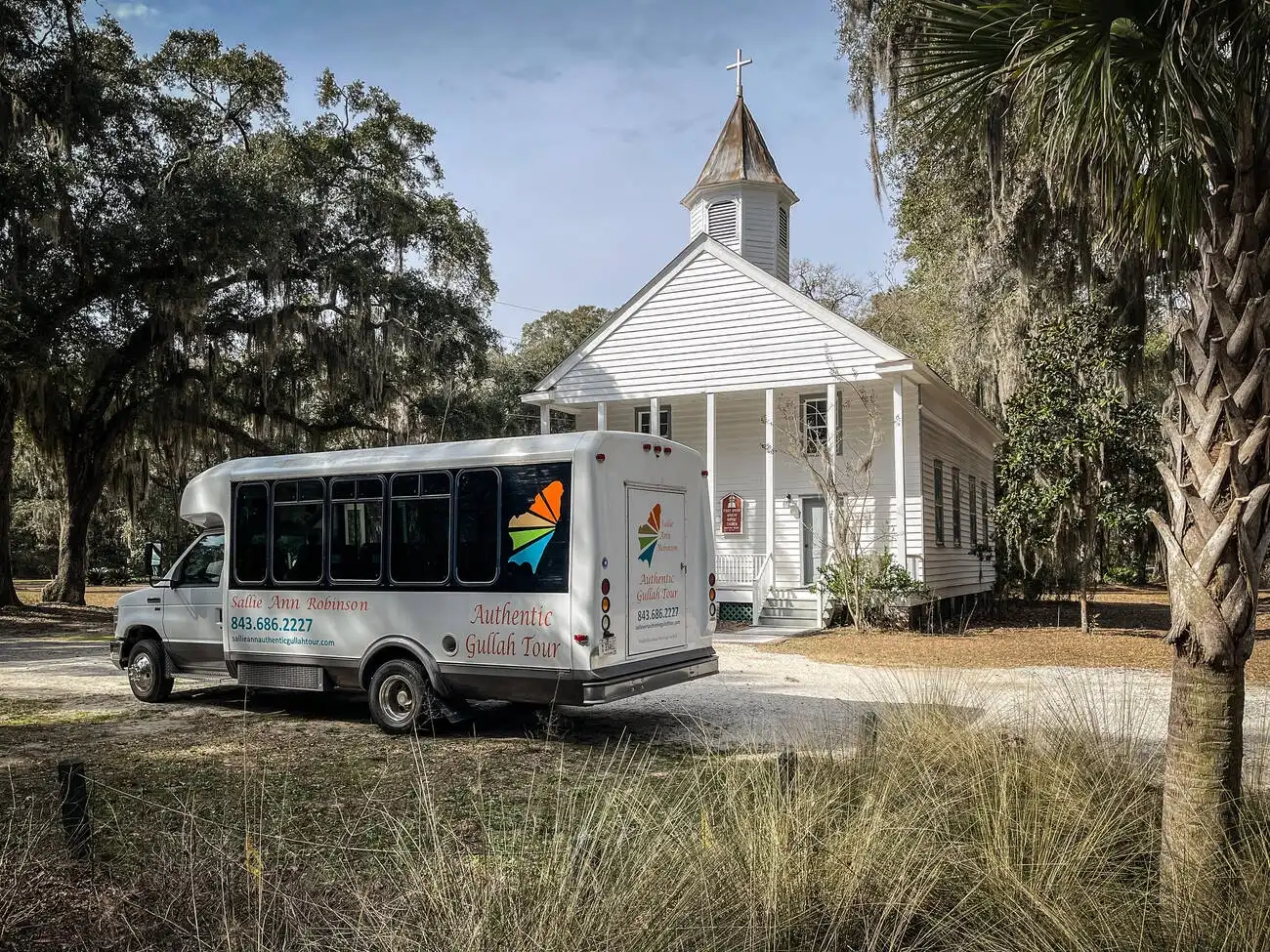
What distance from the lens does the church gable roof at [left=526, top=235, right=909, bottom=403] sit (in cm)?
2002

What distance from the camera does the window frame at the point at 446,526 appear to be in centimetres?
860

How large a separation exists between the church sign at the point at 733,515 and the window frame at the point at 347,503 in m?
13.1

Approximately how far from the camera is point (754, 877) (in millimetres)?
3658

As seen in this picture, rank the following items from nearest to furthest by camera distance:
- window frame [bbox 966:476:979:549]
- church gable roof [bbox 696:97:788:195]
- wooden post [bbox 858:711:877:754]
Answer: wooden post [bbox 858:711:877:754] < church gable roof [bbox 696:97:788:195] < window frame [bbox 966:476:979:549]

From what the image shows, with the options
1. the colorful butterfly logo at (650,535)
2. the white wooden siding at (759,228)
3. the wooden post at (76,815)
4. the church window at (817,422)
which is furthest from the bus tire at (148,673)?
the white wooden siding at (759,228)

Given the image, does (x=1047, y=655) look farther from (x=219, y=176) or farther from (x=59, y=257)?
(x=59, y=257)

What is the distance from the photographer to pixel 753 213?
24.4 metres

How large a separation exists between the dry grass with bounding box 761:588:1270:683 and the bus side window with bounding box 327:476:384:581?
641cm

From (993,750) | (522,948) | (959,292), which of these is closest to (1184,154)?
(993,750)

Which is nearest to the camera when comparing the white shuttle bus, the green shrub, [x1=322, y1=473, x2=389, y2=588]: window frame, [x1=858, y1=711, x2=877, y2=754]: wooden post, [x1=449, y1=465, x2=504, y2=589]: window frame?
[x1=858, y1=711, x2=877, y2=754]: wooden post

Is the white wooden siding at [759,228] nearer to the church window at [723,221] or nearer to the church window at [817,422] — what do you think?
the church window at [723,221]

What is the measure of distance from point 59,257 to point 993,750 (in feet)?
66.0

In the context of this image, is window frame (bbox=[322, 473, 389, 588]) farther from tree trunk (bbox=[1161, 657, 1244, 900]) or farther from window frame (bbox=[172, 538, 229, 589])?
tree trunk (bbox=[1161, 657, 1244, 900])

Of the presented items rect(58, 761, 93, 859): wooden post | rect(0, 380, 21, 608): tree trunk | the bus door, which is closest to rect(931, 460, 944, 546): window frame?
the bus door
